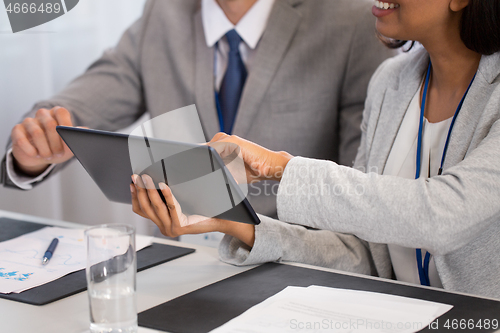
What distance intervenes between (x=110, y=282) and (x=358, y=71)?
1.07 meters

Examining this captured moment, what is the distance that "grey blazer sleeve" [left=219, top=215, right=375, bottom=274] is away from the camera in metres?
0.94

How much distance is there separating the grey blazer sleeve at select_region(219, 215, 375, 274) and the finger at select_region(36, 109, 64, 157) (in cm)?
46

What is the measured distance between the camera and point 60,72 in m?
2.20

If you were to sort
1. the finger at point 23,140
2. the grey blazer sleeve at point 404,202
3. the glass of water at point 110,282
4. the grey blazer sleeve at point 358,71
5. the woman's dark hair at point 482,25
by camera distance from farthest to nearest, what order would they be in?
the grey blazer sleeve at point 358,71 < the finger at point 23,140 < the woman's dark hair at point 482,25 < the grey blazer sleeve at point 404,202 < the glass of water at point 110,282

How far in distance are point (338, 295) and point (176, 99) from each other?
3.32 ft

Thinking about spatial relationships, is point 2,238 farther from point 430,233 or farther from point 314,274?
point 430,233

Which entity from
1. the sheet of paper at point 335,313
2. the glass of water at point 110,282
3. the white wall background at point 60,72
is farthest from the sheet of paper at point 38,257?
the white wall background at point 60,72

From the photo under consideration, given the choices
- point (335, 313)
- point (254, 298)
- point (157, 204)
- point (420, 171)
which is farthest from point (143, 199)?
point (420, 171)

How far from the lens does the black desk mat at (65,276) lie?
31.4 inches

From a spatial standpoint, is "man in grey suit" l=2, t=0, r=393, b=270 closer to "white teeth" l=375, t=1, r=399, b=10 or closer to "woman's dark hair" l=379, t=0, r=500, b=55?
"white teeth" l=375, t=1, r=399, b=10

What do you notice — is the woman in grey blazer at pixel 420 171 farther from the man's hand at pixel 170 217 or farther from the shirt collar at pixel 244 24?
the shirt collar at pixel 244 24

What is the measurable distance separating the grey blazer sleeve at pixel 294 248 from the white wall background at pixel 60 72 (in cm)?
130

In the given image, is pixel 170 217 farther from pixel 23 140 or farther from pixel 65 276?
pixel 23 140

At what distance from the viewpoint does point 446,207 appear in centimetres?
77
